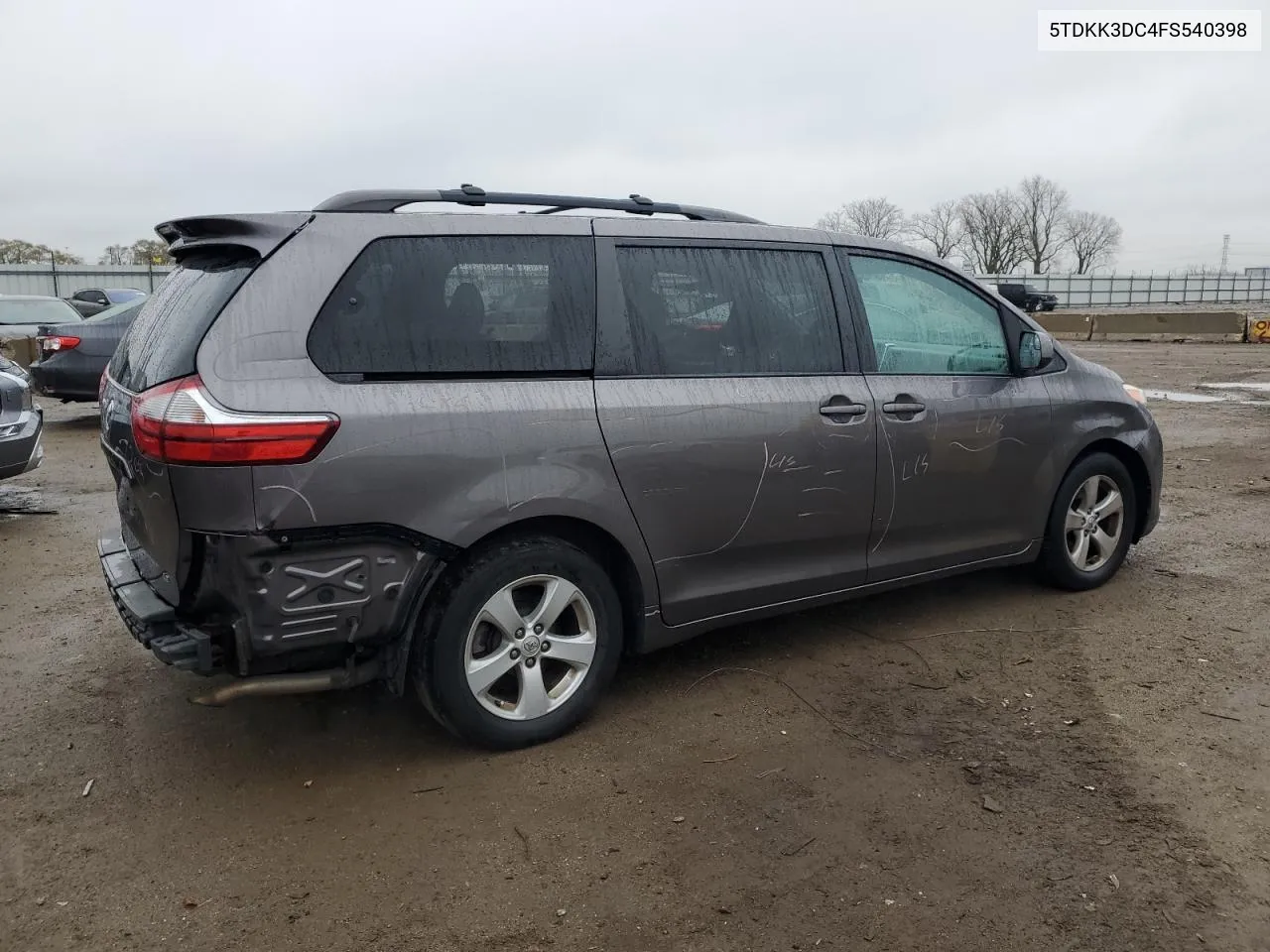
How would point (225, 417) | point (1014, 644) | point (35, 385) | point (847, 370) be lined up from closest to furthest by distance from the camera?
point (225, 417)
point (847, 370)
point (1014, 644)
point (35, 385)

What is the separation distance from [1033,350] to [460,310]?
2.80m

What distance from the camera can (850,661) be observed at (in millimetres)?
4254

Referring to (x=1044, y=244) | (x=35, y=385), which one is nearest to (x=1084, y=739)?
(x=35, y=385)

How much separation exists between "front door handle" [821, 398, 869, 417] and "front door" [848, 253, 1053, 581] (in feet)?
0.39

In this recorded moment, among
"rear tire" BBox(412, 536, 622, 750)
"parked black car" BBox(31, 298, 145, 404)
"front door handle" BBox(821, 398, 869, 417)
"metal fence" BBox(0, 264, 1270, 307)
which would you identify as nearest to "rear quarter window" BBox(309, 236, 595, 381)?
"rear tire" BBox(412, 536, 622, 750)

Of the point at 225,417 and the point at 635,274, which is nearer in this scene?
the point at 225,417

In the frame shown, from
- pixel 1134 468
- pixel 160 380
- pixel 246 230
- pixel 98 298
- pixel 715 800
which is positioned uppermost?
pixel 246 230

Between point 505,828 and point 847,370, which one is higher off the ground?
point 847,370

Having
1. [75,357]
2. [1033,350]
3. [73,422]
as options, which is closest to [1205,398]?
[1033,350]

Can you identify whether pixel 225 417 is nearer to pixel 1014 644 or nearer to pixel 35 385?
pixel 1014 644

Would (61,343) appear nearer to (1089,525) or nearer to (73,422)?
(73,422)

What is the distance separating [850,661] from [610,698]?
106 cm

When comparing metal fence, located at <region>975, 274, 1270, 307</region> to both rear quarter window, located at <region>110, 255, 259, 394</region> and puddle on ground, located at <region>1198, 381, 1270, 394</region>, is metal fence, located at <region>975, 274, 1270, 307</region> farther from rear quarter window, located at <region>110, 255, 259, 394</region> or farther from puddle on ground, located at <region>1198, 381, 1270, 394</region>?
rear quarter window, located at <region>110, 255, 259, 394</region>

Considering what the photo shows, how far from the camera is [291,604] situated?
2.97 m
